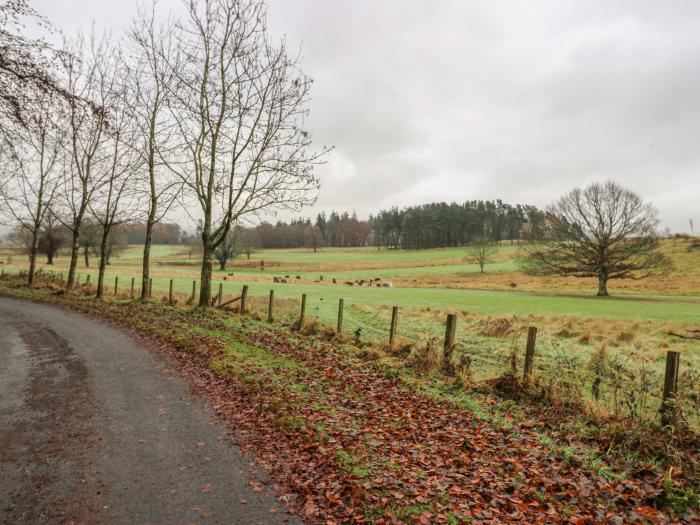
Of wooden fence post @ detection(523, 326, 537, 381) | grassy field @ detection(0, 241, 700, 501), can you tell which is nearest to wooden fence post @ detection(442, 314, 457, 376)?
grassy field @ detection(0, 241, 700, 501)

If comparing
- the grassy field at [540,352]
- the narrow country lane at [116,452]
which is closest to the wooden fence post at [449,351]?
the grassy field at [540,352]

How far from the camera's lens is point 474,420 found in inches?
302

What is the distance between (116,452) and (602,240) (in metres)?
43.5

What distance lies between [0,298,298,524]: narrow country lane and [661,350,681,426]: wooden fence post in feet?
21.6

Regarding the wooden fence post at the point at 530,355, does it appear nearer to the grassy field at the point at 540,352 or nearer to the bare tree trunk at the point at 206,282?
the grassy field at the point at 540,352

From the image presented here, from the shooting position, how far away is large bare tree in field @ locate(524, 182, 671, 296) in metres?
37.8

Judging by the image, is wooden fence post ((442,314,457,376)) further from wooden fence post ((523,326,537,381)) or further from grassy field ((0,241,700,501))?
wooden fence post ((523,326,537,381))

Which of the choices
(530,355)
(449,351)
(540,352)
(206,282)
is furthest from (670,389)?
(206,282)

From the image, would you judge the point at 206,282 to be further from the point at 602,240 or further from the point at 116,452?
the point at 602,240

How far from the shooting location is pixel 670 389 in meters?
7.09

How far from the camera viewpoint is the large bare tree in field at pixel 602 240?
37812 mm

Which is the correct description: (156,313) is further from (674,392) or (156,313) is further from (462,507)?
(674,392)

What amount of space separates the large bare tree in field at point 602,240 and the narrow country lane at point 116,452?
40198mm

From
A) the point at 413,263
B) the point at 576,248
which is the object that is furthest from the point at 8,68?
the point at 413,263
